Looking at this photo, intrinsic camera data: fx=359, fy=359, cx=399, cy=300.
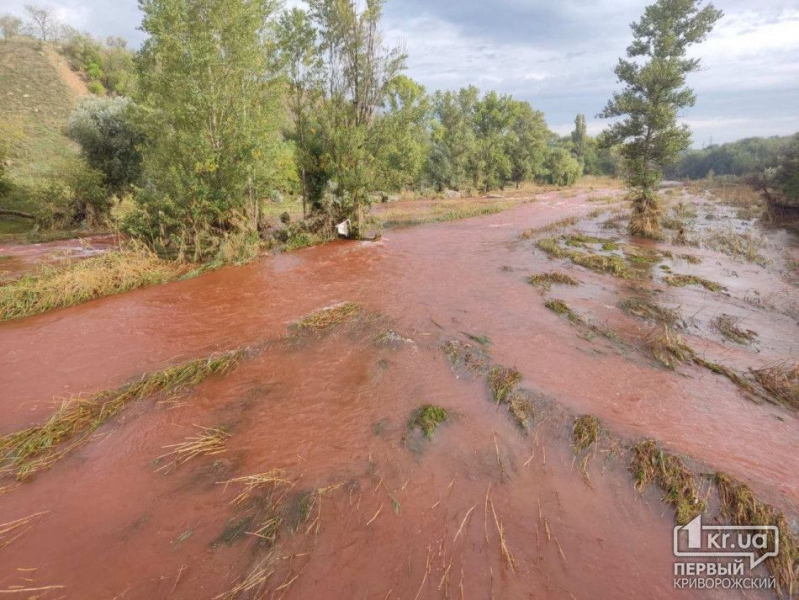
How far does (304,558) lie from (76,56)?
269 feet

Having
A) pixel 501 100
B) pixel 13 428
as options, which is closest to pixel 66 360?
pixel 13 428

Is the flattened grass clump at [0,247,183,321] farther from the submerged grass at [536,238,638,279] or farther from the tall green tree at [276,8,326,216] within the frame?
the submerged grass at [536,238,638,279]

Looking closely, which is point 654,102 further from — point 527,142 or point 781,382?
point 527,142

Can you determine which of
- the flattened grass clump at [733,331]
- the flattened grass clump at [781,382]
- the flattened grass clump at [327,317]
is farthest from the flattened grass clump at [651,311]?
the flattened grass clump at [327,317]

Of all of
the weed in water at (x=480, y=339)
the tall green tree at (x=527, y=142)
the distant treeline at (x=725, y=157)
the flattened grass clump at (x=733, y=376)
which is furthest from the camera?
the distant treeline at (x=725, y=157)

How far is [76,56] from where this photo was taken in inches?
2179


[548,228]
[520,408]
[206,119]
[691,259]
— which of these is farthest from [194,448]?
[548,228]

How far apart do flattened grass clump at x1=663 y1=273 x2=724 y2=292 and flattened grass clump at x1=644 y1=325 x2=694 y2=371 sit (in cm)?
431

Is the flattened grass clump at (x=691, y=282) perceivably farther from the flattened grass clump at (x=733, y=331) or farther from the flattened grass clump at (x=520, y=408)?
the flattened grass clump at (x=520, y=408)

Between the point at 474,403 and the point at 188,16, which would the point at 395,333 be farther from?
the point at 188,16

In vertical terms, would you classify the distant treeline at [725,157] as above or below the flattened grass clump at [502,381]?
above

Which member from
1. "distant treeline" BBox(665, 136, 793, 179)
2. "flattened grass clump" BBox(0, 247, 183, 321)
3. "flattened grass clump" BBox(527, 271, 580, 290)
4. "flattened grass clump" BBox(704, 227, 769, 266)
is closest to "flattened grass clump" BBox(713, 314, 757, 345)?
"flattened grass clump" BBox(527, 271, 580, 290)

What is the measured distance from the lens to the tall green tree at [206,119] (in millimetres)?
10969

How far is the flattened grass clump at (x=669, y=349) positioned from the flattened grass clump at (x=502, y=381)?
265 cm
